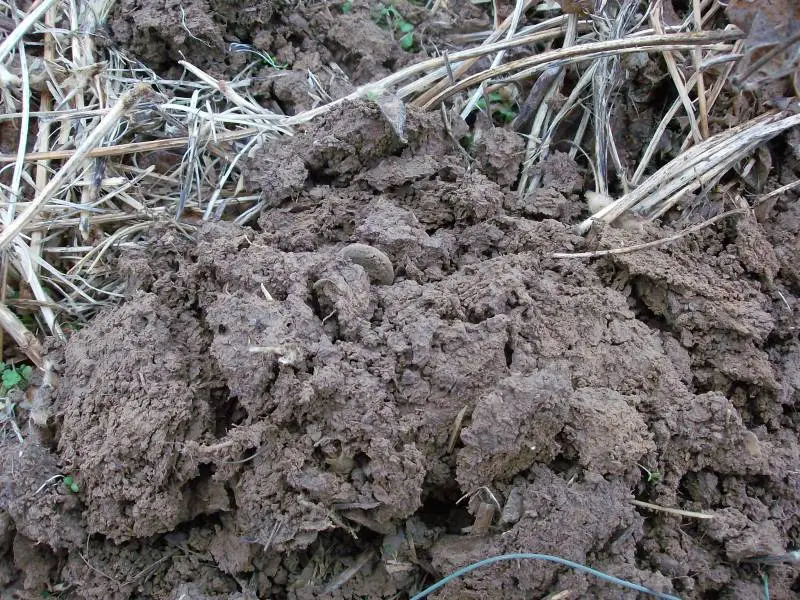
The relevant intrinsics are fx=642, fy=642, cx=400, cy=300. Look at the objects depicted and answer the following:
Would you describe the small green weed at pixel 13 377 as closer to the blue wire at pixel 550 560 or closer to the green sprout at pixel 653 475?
the blue wire at pixel 550 560

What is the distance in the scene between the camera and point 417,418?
178cm

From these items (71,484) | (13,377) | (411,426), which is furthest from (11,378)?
(411,426)

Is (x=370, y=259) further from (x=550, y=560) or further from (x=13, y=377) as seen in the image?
(x=13, y=377)

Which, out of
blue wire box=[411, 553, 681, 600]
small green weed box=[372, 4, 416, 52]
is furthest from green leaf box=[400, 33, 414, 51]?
blue wire box=[411, 553, 681, 600]

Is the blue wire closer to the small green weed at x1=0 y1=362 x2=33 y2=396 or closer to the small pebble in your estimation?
the small pebble

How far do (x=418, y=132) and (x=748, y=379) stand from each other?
133cm

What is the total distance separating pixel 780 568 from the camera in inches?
69.1

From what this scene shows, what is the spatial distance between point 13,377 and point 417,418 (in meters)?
1.37

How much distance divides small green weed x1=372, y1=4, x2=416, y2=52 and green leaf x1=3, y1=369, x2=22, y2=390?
194cm

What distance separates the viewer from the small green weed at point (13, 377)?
2.11m

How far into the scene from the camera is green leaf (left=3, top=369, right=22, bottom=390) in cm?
211

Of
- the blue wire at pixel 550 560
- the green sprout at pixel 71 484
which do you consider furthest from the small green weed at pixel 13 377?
the blue wire at pixel 550 560

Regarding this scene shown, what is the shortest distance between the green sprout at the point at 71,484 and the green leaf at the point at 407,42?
205cm

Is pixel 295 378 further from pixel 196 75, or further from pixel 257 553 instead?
pixel 196 75
